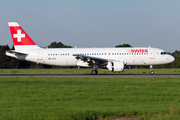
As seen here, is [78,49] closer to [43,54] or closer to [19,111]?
[43,54]

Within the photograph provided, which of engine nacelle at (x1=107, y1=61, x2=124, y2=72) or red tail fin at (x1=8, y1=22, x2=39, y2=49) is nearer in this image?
engine nacelle at (x1=107, y1=61, x2=124, y2=72)

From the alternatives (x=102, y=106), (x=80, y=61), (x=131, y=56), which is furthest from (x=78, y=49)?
(x=102, y=106)

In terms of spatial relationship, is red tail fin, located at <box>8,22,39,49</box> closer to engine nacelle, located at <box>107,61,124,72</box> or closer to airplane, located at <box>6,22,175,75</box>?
airplane, located at <box>6,22,175,75</box>

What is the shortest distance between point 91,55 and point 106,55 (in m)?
2.04

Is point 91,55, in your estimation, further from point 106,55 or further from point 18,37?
point 18,37

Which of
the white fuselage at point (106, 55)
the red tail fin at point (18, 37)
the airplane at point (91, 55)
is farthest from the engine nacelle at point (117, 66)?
the red tail fin at point (18, 37)

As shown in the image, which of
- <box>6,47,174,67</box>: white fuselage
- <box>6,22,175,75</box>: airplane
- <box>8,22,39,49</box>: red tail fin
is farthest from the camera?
<box>8,22,39,49</box>: red tail fin

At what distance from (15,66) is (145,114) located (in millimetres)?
79030

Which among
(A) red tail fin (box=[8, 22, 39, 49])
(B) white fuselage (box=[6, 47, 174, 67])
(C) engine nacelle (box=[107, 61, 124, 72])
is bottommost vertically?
(C) engine nacelle (box=[107, 61, 124, 72])

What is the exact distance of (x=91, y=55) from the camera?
3466cm

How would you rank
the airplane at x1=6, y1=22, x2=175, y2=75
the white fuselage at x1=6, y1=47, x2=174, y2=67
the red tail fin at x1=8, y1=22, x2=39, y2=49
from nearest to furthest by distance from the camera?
the airplane at x1=6, y1=22, x2=175, y2=75 → the white fuselage at x1=6, y1=47, x2=174, y2=67 → the red tail fin at x1=8, y1=22, x2=39, y2=49

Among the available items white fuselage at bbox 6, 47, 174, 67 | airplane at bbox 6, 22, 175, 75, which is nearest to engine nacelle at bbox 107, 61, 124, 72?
airplane at bbox 6, 22, 175, 75

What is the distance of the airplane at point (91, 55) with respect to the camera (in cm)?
3342

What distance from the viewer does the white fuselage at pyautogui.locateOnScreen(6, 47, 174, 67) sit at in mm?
33812
